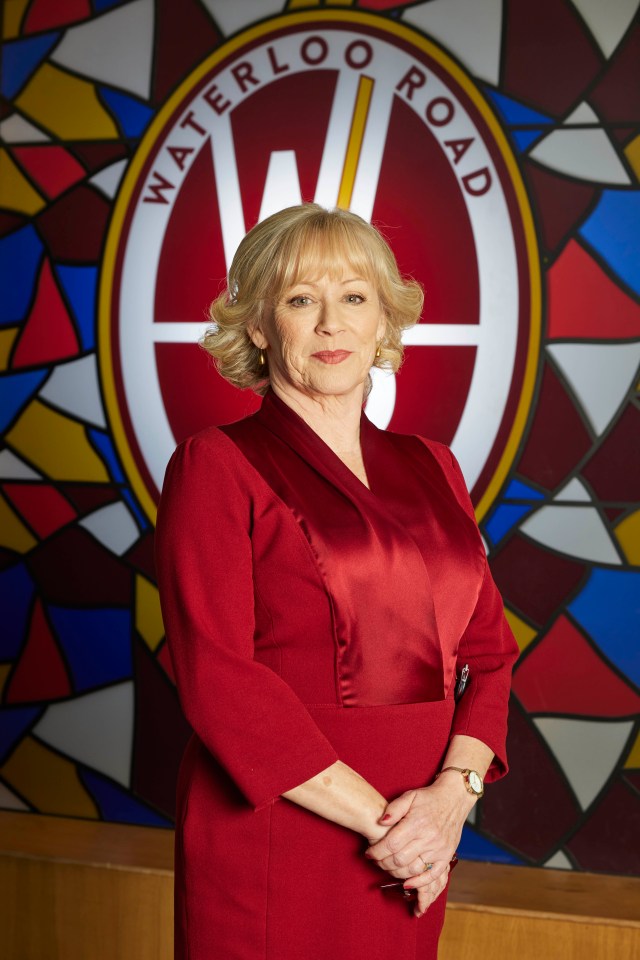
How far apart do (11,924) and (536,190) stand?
209 cm

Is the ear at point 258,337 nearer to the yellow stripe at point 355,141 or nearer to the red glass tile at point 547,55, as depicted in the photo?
the yellow stripe at point 355,141

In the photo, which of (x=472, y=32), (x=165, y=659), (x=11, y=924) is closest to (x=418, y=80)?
(x=472, y=32)

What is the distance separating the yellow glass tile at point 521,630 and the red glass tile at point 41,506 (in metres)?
1.14

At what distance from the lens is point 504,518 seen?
251 cm

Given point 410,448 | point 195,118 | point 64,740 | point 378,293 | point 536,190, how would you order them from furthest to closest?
point 64,740 → point 195,118 → point 536,190 → point 410,448 → point 378,293

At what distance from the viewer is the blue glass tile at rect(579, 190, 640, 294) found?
241 centimetres

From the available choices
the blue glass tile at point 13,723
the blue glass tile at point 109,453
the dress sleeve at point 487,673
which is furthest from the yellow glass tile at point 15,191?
the dress sleeve at point 487,673

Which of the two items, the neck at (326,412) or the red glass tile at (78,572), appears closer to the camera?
the neck at (326,412)

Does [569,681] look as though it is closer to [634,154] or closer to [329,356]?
[634,154]

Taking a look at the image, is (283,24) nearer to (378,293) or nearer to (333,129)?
(333,129)

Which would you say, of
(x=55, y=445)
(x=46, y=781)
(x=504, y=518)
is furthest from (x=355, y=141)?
(x=46, y=781)

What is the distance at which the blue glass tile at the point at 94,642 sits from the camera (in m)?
2.78

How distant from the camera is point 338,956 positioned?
1.38 metres

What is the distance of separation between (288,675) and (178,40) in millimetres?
1910
